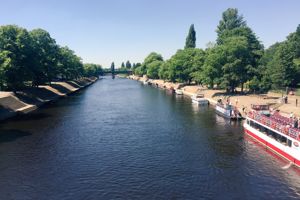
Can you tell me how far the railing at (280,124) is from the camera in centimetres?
4806

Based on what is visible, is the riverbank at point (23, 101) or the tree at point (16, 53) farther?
the tree at point (16, 53)

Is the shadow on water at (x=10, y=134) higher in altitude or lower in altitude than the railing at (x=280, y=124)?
lower

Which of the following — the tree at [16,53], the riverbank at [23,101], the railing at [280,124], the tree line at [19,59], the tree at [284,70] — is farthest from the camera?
the tree at [284,70]

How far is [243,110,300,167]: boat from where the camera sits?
47062 millimetres

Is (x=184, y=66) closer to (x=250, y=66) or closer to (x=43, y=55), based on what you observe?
(x=250, y=66)

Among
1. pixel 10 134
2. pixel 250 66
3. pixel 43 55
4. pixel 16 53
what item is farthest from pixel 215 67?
pixel 10 134

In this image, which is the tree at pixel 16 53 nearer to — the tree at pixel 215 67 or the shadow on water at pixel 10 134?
the shadow on water at pixel 10 134

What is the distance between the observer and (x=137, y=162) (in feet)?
156

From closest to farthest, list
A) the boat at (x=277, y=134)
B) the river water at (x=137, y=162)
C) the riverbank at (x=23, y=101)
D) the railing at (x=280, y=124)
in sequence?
the river water at (x=137, y=162) → the boat at (x=277, y=134) → the railing at (x=280, y=124) → the riverbank at (x=23, y=101)

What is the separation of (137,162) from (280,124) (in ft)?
86.8

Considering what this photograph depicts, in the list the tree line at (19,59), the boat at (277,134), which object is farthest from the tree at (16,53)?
the boat at (277,134)

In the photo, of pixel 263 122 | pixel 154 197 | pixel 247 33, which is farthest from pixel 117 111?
pixel 247 33

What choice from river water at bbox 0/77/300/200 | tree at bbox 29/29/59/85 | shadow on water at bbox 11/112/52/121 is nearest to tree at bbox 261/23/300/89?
river water at bbox 0/77/300/200

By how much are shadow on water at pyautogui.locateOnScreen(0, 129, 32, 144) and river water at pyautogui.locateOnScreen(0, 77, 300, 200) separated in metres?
0.19
